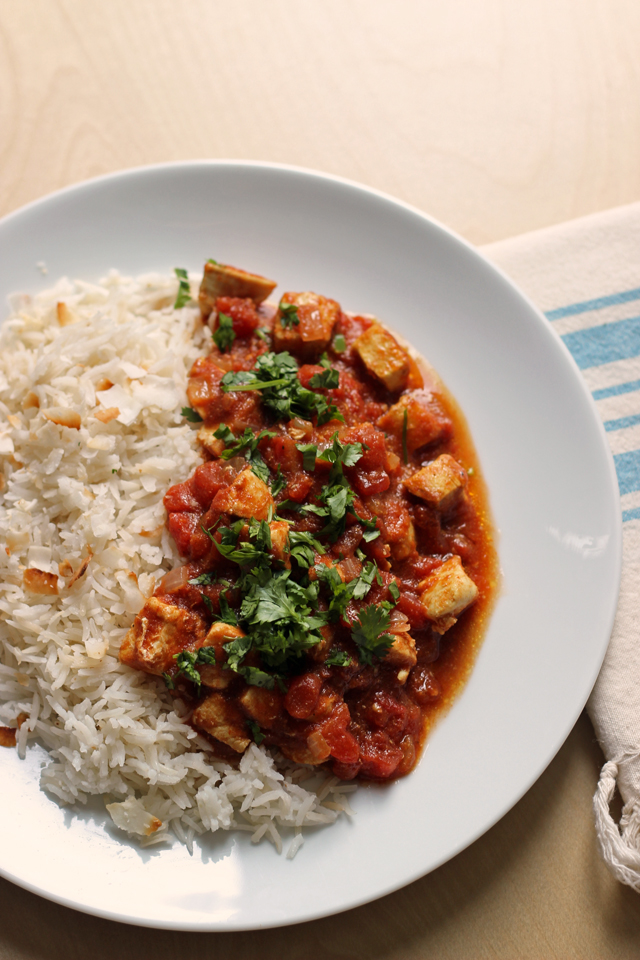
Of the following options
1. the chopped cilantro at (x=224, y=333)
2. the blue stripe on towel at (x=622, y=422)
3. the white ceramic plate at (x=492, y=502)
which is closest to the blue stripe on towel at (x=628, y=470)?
the blue stripe on towel at (x=622, y=422)

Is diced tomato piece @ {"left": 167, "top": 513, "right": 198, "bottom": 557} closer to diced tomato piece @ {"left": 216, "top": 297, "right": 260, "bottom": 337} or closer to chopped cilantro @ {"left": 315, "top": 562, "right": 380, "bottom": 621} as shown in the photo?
chopped cilantro @ {"left": 315, "top": 562, "right": 380, "bottom": 621}

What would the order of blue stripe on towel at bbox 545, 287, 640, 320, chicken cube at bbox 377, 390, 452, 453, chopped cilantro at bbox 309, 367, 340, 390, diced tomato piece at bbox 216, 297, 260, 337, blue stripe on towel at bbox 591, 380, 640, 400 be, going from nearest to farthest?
chopped cilantro at bbox 309, 367, 340, 390
chicken cube at bbox 377, 390, 452, 453
diced tomato piece at bbox 216, 297, 260, 337
blue stripe on towel at bbox 591, 380, 640, 400
blue stripe on towel at bbox 545, 287, 640, 320

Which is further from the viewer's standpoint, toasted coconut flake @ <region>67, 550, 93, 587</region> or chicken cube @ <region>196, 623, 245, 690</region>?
toasted coconut flake @ <region>67, 550, 93, 587</region>

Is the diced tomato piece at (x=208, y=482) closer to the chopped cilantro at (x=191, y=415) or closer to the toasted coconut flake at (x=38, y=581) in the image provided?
the chopped cilantro at (x=191, y=415)

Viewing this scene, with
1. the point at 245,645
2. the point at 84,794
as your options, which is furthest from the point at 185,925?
the point at 245,645

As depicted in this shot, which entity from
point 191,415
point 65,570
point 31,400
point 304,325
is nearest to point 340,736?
point 65,570

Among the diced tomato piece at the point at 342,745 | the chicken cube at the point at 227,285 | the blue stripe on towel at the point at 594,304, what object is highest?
the blue stripe on towel at the point at 594,304

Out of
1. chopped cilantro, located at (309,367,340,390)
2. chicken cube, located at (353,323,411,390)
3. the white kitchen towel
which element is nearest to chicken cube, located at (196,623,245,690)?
chopped cilantro, located at (309,367,340,390)

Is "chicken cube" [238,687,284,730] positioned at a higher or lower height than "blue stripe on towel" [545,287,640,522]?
lower
